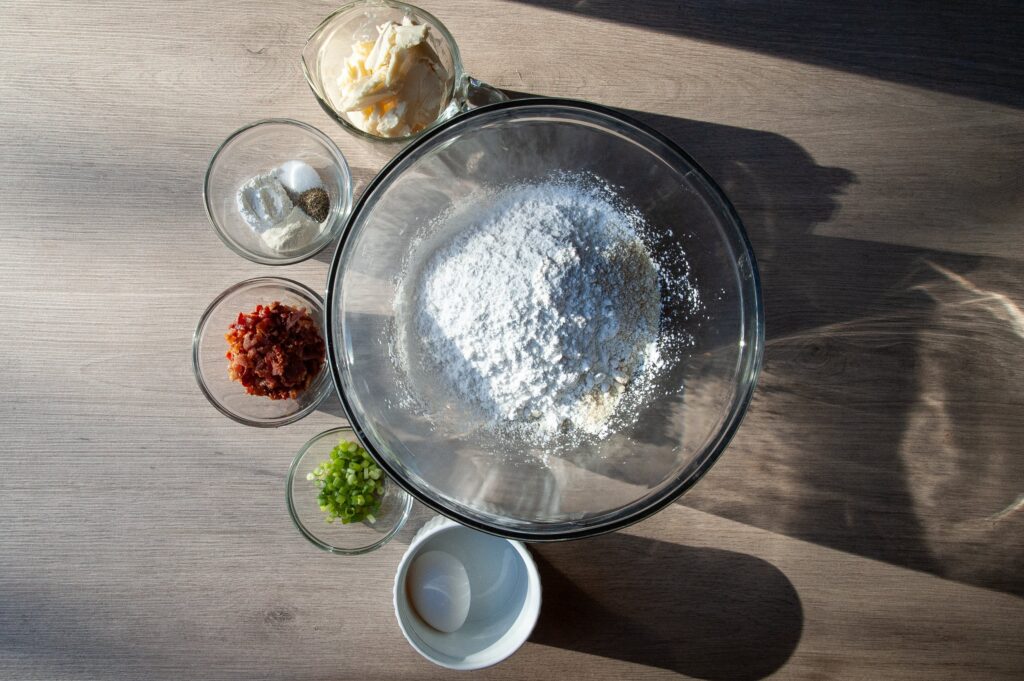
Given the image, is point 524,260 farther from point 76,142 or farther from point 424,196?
point 76,142

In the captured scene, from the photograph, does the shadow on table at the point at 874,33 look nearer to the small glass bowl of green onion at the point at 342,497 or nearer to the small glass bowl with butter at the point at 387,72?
the small glass bowl with butter at the point at 387,72

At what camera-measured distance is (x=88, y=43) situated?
1145 mm

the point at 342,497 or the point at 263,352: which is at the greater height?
the point at 263,352

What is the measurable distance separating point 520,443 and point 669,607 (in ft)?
1.70

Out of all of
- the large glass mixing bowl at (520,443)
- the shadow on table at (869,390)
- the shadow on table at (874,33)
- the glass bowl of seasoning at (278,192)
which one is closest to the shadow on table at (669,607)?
the shadow on table at (869,390)

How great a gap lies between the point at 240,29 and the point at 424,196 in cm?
53

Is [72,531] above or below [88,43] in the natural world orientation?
below

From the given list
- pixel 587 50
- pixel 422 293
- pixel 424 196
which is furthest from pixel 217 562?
pixel 587 50

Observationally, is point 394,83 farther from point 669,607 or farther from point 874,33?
point 669,607

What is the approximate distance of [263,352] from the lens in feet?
3.51

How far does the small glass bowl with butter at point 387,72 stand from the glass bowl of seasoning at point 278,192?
0.37ft

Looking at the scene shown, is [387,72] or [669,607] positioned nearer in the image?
[387,72]

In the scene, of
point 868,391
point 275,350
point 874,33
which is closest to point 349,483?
point 275,350

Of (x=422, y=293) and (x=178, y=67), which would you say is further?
(x=178, y=67)
